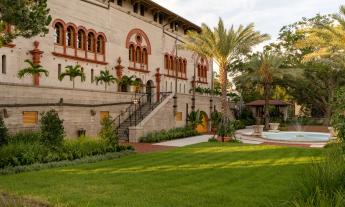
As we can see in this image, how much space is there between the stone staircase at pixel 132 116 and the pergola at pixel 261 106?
65.6 feet

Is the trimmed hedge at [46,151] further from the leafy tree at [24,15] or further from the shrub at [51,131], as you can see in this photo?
the leafy tree at [24,15]

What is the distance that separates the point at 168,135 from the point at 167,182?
16.1 metres

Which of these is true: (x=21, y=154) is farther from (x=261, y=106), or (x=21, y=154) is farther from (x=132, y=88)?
(x=261, y=106)

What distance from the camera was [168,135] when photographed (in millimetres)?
26672

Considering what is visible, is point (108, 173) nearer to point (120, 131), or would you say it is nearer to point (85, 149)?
point (85, 149)

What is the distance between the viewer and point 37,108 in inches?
793

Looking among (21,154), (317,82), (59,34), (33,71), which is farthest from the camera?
(317,82)

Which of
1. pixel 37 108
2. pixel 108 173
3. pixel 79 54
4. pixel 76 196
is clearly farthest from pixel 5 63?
pixel 76 196

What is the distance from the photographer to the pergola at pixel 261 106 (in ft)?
154

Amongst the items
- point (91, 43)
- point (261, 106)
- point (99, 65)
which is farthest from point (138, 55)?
point (261, 106)

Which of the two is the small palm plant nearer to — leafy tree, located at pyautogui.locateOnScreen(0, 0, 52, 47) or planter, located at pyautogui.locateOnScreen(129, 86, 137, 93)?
planter, located at pyautogui.locateOnScreen(129, 86, 137, 93)

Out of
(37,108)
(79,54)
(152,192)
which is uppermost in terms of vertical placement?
(79,54)

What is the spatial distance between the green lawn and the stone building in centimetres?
789

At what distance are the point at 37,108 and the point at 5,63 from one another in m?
4.00
